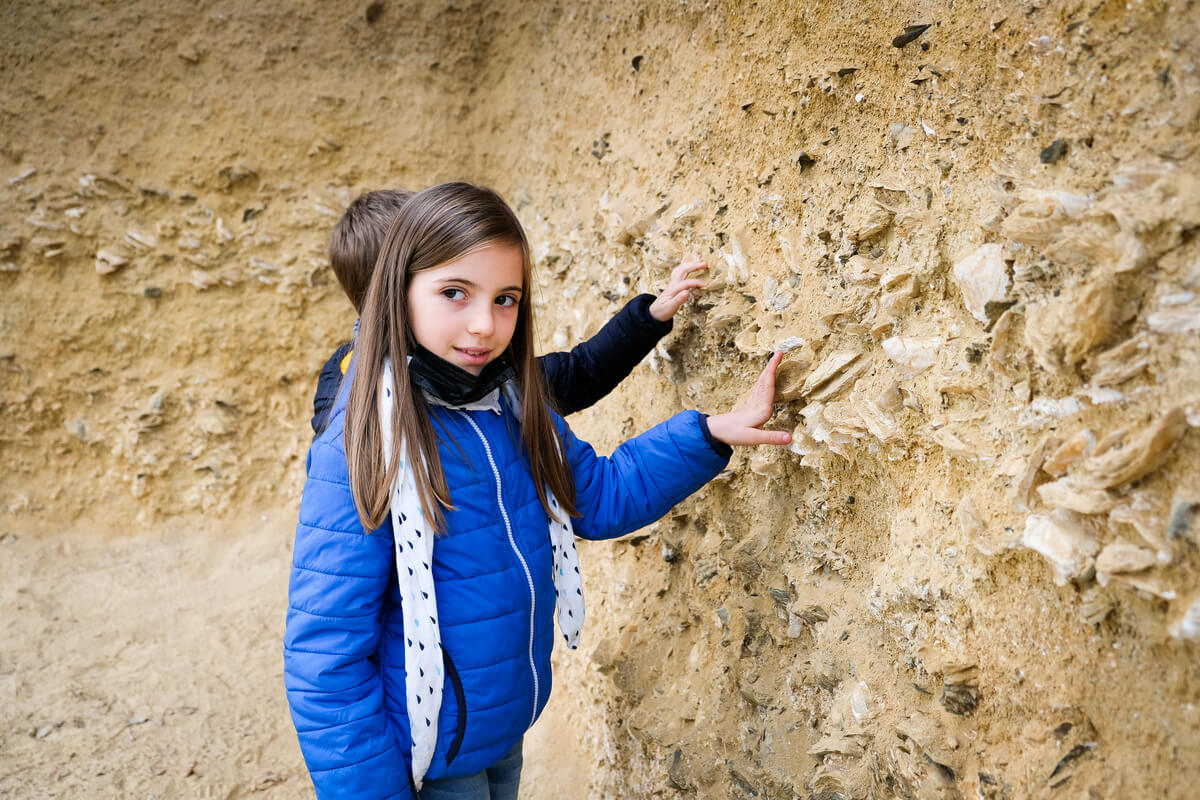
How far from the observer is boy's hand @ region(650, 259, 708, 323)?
6.56 ft

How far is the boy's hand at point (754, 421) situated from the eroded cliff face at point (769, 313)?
0.05m

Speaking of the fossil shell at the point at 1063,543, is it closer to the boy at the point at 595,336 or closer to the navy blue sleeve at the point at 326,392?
the boy at the point at 595,336

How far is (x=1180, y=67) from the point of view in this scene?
1.19 meters

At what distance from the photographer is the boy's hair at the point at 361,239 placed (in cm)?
184

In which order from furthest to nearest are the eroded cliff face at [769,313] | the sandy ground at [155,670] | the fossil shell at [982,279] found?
the sandy ground at [155,670] → the fossil shell at [982,279] → the eroded cliff face at [769,313]

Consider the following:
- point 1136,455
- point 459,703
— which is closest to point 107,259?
point 459,703

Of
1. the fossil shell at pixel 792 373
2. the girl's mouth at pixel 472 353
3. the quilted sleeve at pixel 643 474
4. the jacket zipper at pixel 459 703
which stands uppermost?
the girl's mouth at pixel 472 353

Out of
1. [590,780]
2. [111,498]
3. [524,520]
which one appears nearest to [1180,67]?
[524,520]

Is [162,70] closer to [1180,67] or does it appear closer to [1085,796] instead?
[1180,67]

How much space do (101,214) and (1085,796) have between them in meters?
3.97

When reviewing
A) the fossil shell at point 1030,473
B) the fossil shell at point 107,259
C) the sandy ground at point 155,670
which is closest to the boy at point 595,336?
the fossil shell at point 1030,473

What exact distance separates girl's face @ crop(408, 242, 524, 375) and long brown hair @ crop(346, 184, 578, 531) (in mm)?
18

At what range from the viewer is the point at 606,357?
203 centimetres

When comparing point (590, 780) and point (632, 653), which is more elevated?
point (632, 653)
